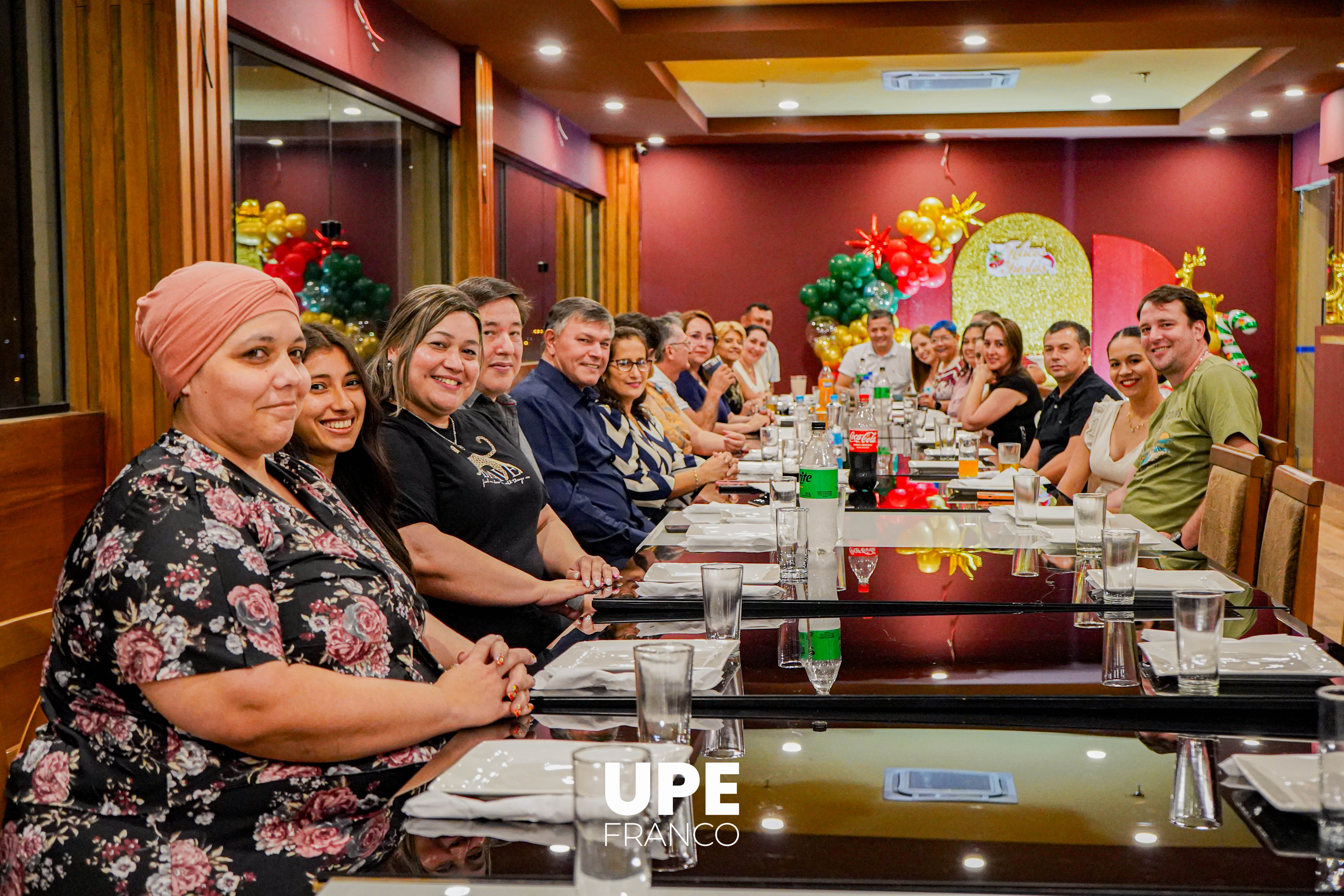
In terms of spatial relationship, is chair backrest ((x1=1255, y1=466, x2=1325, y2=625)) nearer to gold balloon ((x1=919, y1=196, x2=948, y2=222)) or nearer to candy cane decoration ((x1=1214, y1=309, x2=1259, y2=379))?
candy cane decoration ((x1=1214, y1=309, x2=1259, y2=379))

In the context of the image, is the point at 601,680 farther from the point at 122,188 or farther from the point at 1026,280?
the point at 1026,280

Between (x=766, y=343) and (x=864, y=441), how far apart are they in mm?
6083

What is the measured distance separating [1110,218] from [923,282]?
5.85 ft

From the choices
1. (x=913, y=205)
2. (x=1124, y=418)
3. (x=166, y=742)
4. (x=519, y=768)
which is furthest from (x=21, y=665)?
(x=913, y=205)

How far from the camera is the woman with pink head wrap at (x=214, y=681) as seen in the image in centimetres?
127

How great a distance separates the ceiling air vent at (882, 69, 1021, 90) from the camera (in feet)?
26.7

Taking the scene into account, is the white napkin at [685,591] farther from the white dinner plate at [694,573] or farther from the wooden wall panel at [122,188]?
the wooden wall panel at [122,188]

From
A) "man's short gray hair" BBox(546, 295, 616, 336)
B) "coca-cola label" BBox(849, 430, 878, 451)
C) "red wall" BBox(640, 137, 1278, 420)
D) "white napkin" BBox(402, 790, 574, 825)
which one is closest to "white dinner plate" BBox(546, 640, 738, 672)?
"white napkin" BBox(402, 790, 574, 825)

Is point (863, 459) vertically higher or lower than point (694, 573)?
higher

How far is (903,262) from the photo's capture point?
1033 cm

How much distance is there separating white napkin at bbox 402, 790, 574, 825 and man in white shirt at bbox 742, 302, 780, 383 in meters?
7.69

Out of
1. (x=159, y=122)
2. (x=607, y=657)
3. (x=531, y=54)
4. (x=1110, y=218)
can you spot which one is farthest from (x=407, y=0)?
(x=1110, y=218)

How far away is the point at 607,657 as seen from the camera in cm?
159

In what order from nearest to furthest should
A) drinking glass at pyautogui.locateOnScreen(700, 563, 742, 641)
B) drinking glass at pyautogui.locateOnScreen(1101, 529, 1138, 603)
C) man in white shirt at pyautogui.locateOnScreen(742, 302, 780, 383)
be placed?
drinking glass at pyautogui.locateOnScreen(700, 563, 742, 641) → drinking glass at pyautogui.locateOnScreen(1101, 529, 1138, 603) → man in white shirt at pyautogui.locateOnScreen(742, 302, 780, 383)
